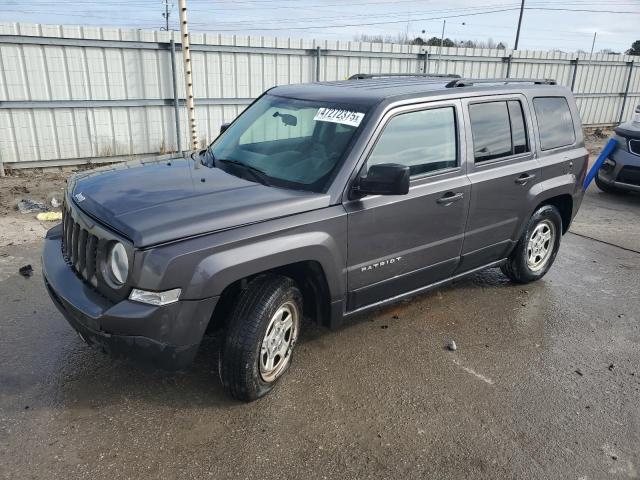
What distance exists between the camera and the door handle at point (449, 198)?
386 cm

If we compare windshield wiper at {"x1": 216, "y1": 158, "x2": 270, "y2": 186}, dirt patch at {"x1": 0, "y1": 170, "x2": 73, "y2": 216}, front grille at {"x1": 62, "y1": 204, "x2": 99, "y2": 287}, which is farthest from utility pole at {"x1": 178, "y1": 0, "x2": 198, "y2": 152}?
front grille at {"x1": 62, "y1": 204, "x2": 99, "y2": 287}

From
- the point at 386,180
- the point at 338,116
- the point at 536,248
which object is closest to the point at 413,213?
the point at 386,180

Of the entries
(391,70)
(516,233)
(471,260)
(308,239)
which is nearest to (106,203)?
(308,239)

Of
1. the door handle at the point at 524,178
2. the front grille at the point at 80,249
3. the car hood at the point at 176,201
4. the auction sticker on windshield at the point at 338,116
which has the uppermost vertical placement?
the auction sticker on windshield at the point at 338,116

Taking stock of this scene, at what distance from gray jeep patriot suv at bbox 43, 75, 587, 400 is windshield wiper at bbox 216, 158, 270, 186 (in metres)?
0.02

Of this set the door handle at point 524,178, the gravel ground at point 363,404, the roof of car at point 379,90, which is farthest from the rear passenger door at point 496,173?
the gravel ground at point 363,404

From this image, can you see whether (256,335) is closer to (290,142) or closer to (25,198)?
(290,142)

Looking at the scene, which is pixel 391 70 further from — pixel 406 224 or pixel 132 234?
pixel 132 234

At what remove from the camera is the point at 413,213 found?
371 centimetres

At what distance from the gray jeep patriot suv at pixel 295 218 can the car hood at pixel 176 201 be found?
12mm

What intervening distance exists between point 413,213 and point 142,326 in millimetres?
1975

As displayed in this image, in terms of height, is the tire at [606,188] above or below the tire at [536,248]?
below

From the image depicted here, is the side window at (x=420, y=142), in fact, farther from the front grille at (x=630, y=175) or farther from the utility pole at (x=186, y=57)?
the front grille at (x=630, y=175)

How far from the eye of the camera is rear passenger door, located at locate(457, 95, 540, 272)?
4137 millimetres
